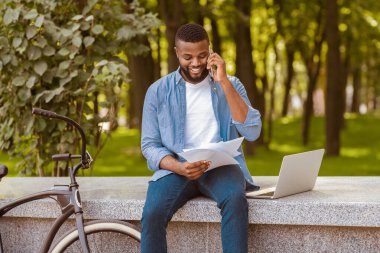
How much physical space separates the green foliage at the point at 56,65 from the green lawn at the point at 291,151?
2198 mm

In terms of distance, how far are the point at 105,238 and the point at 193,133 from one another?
96 centimetres

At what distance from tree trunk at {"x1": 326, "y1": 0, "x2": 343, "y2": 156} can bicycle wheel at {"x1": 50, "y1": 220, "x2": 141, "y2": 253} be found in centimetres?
1241

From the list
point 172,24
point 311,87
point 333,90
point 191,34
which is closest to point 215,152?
point 191,34

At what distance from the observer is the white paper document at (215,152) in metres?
4.22

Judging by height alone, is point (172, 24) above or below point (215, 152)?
above

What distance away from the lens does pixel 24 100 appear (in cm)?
684

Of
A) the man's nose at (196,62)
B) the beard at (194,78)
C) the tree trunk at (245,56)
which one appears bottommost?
the beard at (194,78)

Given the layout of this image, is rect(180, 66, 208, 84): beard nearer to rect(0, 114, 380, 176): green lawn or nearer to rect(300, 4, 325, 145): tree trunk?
rect(0, 114, 380, 176): green lawn

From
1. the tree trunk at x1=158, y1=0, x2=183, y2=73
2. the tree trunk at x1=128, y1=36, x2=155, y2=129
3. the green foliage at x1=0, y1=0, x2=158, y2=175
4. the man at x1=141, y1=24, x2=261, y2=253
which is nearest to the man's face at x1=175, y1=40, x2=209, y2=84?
the man at x1=141, y1=24, x2=261, y2=253

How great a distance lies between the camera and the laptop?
15.0 feet

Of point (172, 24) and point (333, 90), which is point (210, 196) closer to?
point (172, 24)

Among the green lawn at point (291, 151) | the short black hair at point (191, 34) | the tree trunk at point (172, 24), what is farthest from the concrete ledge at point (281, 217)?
the tree trunk at point (172, 24)

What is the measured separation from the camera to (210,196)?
15.2 ft

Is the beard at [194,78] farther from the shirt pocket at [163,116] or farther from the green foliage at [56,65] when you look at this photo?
the green foliage at [56,65]
